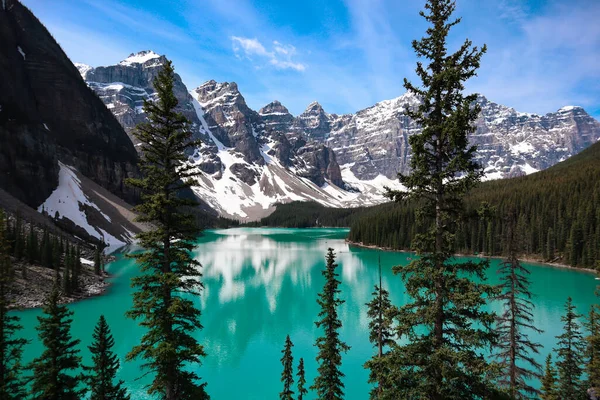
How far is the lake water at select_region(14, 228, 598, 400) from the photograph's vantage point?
1070 inches

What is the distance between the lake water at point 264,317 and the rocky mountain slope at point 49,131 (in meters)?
41.5

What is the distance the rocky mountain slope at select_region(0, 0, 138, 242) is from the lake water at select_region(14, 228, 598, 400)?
136 feet

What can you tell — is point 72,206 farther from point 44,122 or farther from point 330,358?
point 330,358

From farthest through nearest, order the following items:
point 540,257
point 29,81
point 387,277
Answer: point 29,81
point 540,257
point 387,277

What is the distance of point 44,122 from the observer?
12975 centimetres

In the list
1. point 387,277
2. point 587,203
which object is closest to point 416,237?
point 387,277

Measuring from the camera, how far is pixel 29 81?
128 metres

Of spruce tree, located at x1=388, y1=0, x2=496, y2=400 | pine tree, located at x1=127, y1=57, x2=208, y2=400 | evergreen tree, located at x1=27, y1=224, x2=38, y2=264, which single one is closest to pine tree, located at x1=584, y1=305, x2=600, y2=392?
spruce tree, located at x1=388, y1=0, x2=496, y2=400

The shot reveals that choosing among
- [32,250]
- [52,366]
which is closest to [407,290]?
[52,366]

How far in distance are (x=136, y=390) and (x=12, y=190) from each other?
9183 cm

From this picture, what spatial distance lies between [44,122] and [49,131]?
2017 centimetres

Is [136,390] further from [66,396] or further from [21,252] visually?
[21,252]

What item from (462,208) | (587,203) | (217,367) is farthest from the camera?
(587,203)

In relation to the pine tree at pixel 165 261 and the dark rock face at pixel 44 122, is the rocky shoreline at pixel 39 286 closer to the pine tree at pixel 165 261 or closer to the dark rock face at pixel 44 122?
the pine tree at pixel 165 261
